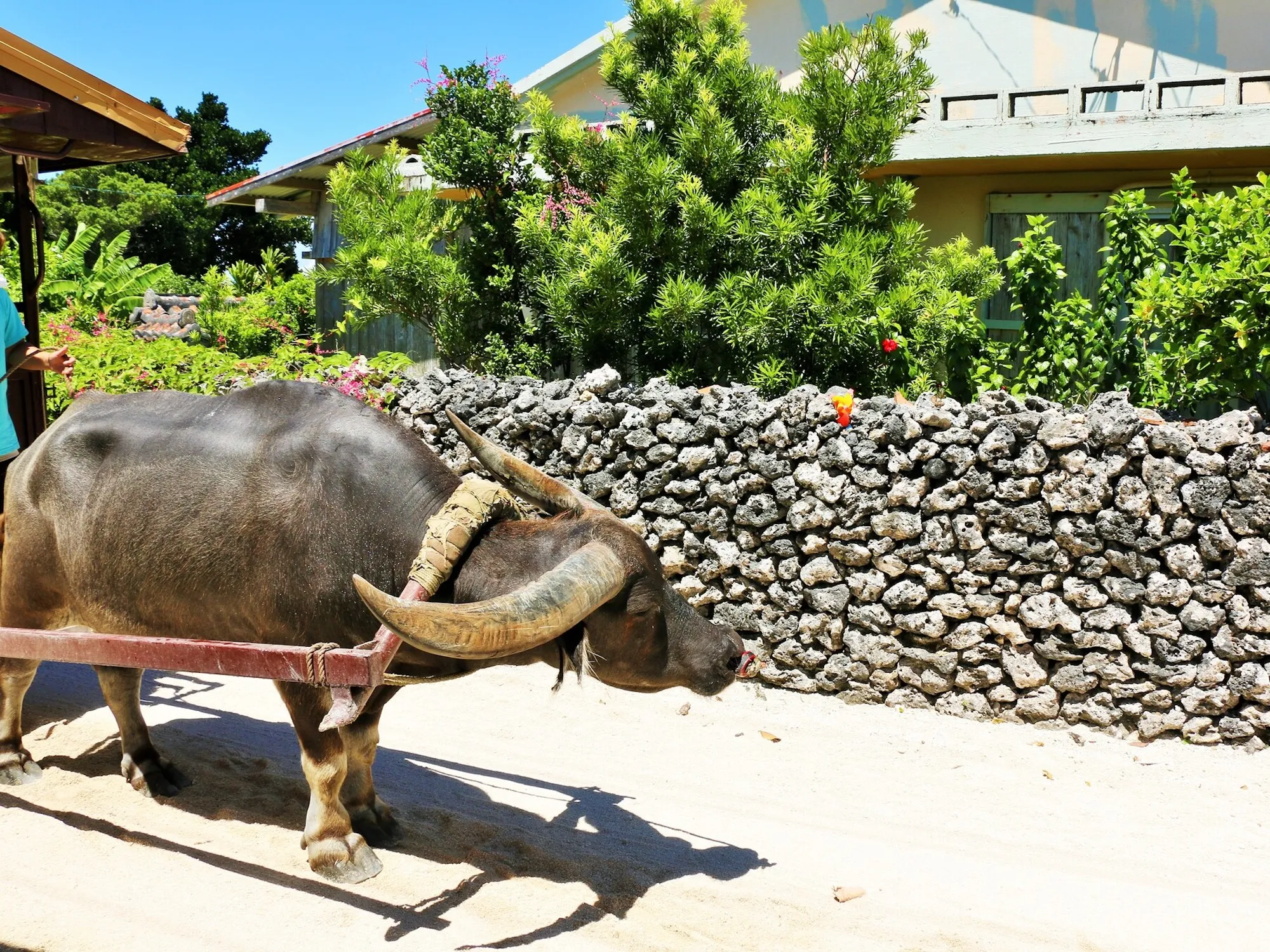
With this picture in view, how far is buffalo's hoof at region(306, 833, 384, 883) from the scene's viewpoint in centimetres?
369

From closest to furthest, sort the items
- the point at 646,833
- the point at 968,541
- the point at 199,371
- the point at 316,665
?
the point at 316,665 → the point at 646,833 → the point at 968,541 → the point at 199,371

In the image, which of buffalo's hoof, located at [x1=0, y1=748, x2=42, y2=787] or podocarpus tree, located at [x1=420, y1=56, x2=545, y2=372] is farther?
podocarpus tree, located at [x1=420, y1=56, x2=545, y2=372]

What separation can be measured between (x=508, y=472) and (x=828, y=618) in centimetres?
274

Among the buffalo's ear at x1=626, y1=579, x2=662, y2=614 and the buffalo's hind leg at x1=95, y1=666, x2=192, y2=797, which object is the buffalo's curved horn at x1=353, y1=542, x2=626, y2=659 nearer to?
the buffalo's ear at x1=626, y1=579, x2=662, y2=614

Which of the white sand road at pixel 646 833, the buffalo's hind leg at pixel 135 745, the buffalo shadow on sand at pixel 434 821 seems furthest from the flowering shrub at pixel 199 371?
the buffalo's hind leg at pixel 135 745

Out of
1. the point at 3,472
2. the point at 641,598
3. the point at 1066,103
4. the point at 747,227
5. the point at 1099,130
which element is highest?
the point at 1066,103

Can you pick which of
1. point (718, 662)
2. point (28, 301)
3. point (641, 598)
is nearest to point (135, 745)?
point (28, 301)

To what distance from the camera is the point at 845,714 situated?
225 inches

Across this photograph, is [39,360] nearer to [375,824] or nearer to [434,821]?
[375,824]

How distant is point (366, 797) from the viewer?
402 centimetres

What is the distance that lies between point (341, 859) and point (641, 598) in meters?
1.44

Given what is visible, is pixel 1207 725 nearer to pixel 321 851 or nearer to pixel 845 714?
pixel 845 714

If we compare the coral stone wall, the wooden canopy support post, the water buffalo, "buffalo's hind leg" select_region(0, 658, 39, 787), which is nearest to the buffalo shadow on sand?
"buffalo's hind leg" select_region(0, 658, 39, 787)

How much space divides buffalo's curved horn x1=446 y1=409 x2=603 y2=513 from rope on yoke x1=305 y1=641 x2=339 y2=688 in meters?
0.91
